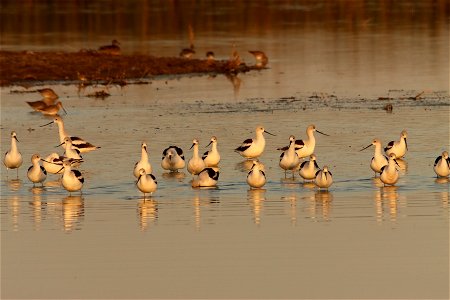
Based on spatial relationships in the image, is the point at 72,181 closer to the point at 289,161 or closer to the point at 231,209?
the point at 231,209

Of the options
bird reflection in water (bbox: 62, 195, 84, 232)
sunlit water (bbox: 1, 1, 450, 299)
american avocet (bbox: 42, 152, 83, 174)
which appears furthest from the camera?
american avocet (bbox: 42, 152, 83, 174)

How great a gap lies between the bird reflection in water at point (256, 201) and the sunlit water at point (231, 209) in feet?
0.09

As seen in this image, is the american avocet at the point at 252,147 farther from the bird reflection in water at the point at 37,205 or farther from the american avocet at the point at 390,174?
the bird reflection in water at the point at 37,205

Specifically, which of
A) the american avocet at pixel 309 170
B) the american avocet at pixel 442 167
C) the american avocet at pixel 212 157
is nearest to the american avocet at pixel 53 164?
the american avocet at pixel 212 157

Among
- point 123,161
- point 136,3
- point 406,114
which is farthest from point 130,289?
point 136,3

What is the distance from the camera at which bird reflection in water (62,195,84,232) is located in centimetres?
1750

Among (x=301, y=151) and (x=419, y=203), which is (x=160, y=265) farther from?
(x=301, y=151)

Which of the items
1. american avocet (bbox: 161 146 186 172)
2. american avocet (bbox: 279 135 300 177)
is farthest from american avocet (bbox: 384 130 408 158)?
american avocet (bbox: 161 146 186 172)

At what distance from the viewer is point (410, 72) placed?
38219 mm

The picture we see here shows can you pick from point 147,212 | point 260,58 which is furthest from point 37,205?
point 260,58

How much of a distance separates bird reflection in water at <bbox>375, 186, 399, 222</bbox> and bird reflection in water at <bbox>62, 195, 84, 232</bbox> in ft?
12.8

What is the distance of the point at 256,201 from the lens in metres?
19.1

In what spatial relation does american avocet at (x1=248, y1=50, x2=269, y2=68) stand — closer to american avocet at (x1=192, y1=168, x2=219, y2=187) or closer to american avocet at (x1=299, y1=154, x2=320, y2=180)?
american avocet at (x1=299, y1=154, x2=320, y2=180)

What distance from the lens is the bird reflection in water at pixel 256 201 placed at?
699 inches
